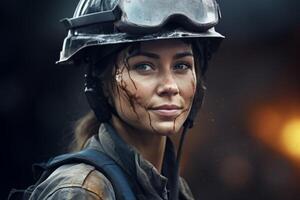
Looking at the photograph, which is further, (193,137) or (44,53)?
(193,137)

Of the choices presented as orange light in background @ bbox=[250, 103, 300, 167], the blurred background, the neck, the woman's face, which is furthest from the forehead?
orange light in background @ bbox=[250, 103, 300, 167]

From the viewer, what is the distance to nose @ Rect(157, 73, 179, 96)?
107 inches

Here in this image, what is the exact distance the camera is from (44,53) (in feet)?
16.9

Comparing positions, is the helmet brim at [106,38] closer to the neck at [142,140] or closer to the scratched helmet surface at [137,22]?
the scratched helmet surface at [137,22]

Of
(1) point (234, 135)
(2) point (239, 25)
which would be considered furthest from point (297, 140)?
(2) point (239, 25)

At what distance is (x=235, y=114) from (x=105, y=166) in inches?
121

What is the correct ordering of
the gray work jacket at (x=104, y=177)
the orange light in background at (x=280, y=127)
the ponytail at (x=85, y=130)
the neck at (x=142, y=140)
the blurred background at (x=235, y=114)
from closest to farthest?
the gray work jacket at (x=104, y=177) < the neck at (x=142, y=140) < the ponytail at (x=85, y=130) < the blurred background at (x=235, y=114) < the orange light in background at (x=280, y=127)

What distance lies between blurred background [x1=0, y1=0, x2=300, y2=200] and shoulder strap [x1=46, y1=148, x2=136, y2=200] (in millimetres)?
2469

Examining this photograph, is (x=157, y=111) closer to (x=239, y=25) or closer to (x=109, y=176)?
(x=109, y=176)

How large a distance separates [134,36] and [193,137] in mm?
2870

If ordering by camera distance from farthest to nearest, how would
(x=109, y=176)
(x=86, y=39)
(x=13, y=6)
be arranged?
(x=13, y=6) → (x=86, y=39) → (x=109, y=176)

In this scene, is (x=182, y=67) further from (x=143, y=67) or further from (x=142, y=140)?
(x=142, y=140)

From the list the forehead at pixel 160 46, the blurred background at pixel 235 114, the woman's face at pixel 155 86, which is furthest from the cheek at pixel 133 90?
the blurred background at pixel 235 114

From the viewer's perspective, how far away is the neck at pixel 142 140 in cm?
286
